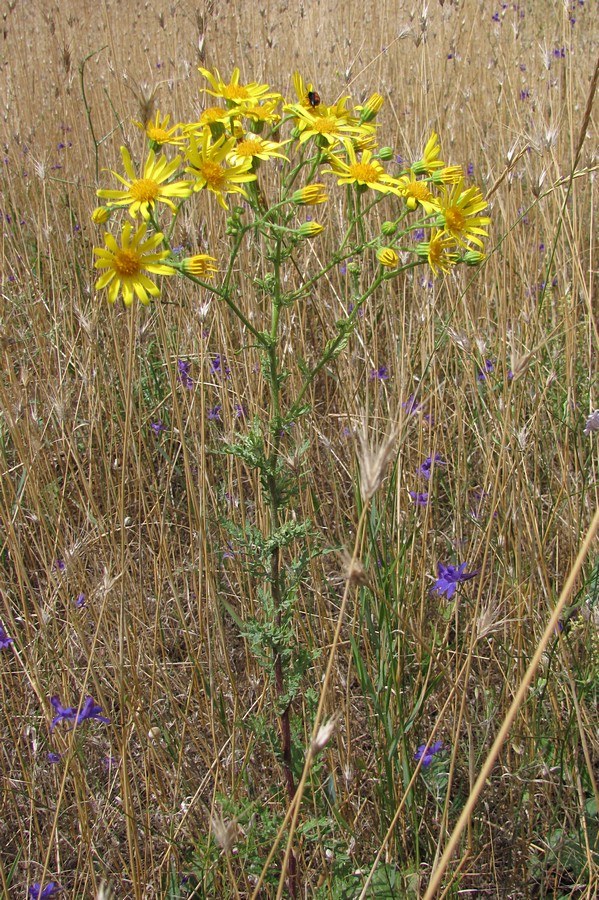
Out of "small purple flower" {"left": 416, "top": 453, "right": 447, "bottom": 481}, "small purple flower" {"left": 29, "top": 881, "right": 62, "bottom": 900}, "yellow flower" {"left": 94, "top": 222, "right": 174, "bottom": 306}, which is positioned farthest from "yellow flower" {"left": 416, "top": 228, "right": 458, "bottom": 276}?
"small purple flower" {"left": 29, "top": 881, "right": 62, "bottom": 900}

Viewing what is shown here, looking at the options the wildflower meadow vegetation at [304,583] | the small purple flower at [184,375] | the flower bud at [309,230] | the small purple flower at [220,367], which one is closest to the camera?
the flower bud at [309,230]

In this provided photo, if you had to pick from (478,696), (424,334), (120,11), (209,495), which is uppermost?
(120,11)

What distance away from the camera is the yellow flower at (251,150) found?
117cm

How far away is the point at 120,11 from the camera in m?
5.93

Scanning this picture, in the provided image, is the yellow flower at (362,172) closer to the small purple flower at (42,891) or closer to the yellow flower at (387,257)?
the yellow flower at (387,257)

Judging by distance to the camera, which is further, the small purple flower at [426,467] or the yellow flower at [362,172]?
the small purple flower at [426,467]

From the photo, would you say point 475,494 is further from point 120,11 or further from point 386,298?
point 120,11

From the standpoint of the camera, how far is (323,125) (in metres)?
1.20

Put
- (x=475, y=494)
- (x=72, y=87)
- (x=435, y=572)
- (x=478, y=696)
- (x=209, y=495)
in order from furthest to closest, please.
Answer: (x=72, y=87)
(x=475, y=494)
(x=209, y=495)
(x=435, y=572)
(x=478, y=696)

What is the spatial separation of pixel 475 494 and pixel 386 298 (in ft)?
2.51

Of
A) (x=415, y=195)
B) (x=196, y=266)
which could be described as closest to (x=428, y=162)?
(x=415, y=195)

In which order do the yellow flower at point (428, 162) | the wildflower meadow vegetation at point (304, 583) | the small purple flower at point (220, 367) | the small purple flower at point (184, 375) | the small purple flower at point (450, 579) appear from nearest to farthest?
the wildflower meadow vegetation at point (304, 583), the yellow flower at point (428, 162), the small purple flower at point (450, 579), the small purple flower at point (220, 367), the small purple flower at point (184, 375)

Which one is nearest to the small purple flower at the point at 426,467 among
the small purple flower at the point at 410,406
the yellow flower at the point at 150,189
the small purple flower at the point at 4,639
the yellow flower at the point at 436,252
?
the small purple flower at the point at 410,406

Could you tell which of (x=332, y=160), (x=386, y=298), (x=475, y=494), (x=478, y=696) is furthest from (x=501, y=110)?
(x=478, y=696)
